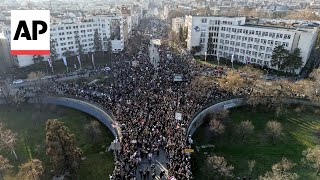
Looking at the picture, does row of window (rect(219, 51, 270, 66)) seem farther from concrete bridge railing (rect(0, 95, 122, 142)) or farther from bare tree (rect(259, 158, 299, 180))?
concrete bridge railing (rect(0, 95, 122, 142))

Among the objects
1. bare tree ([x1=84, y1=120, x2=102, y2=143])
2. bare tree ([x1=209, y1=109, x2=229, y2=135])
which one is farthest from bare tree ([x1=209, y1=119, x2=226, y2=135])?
bare tree ([x1=84, y1=120, x2=102, y2=143])

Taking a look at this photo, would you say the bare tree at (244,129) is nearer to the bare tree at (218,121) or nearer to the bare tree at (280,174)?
the bare tree at (218,121)

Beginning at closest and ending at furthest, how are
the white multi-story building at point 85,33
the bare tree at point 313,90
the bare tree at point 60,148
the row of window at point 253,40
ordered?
the bare tree at point 60,148, the bare tree at point 313,90, the row of window at point 253,40, the white multi-story building at point 85,33

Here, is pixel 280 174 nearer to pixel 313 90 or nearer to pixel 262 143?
pixel 262 143

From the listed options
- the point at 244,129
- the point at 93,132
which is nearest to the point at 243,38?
the point at 244,129

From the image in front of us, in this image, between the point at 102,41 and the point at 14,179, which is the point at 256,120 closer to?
the point at 14,179

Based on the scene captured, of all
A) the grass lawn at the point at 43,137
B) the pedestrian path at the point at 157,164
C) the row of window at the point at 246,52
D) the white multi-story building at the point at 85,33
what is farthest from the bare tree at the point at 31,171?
the row of window at the point at 246,52
